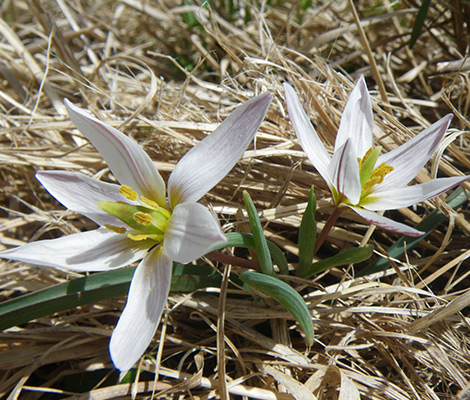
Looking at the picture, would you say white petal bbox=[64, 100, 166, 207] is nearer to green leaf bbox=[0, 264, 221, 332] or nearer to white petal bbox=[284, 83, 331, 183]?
green leaf bbox=[0, 264, 221, 332]

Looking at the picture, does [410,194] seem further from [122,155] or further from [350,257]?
[122,155]

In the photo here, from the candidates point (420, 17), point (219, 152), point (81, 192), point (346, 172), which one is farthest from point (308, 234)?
point (420, 17)

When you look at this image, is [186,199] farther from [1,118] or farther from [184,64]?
[184,64]

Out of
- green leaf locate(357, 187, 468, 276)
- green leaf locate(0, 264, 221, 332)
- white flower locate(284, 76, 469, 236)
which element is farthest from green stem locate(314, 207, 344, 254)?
green leaf locate(0, 264, 221, 332)

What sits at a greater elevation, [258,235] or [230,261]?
[258,235]

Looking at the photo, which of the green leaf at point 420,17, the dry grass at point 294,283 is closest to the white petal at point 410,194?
the dry grass at point 294,283

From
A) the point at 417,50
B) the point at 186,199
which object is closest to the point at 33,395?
the point at 186,199

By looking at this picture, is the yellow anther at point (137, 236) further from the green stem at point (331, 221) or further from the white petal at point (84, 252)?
the green stem at point (331, 221)
